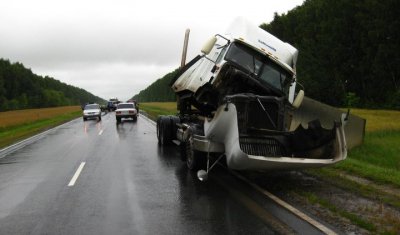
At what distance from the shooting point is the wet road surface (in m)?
6.26

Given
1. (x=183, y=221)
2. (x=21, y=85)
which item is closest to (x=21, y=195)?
(x=183, y=221)

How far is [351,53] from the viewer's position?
54.5 metres

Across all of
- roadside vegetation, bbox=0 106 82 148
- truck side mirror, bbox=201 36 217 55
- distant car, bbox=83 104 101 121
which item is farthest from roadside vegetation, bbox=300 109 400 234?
distant car, bbox=83 104 101 121

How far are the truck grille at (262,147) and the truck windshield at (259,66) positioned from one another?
1.69m

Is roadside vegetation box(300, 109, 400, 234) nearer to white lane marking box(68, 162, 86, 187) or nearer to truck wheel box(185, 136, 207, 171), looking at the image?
truck wheel box(185, 136, 207, 171)

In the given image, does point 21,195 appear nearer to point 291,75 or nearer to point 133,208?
point 133,208

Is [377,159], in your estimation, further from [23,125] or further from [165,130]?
[23,125]

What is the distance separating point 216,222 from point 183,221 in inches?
19.1

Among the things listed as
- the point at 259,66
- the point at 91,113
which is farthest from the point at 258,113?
the point at 91,113

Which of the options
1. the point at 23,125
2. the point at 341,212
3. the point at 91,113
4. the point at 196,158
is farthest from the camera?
the point at 91,113

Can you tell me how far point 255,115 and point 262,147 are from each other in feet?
2.25

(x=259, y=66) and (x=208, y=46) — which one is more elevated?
(x=208, y=46)

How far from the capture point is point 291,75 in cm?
1085

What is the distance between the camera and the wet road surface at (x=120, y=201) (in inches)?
246
